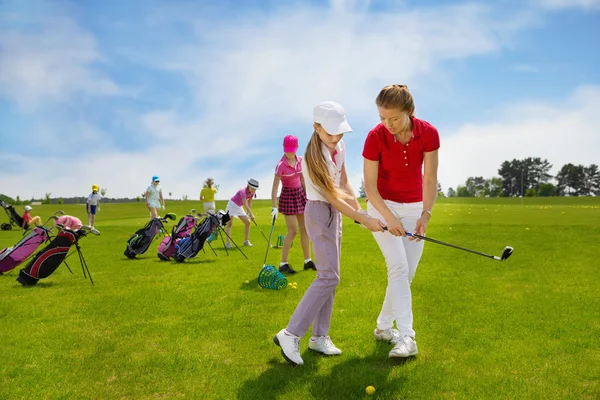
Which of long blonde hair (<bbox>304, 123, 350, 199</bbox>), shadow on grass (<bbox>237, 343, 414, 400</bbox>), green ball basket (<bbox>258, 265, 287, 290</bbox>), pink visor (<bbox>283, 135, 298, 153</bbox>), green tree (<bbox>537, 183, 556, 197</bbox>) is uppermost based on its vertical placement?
green tree (<bbox>537, 183, 556, 197</bbox>)

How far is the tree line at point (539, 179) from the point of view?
125 m

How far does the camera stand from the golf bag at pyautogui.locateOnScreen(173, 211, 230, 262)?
1102 cm

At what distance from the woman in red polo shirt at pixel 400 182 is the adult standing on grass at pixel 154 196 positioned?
562 inches

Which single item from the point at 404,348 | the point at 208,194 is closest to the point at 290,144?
the point at 404,348

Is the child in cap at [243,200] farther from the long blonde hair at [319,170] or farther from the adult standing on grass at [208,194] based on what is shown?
the long blonde hair at [319,170]

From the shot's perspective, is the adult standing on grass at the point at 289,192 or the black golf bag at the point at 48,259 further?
the adult standing on grass at the point at 289,192

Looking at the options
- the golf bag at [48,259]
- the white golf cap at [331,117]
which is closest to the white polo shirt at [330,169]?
the white golf cap at [331,117]

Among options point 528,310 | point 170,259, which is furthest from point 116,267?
point 528,310

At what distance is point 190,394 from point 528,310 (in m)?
4.32

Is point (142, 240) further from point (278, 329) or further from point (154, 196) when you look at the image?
point (278, 329)

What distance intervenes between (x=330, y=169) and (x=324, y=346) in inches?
61.5

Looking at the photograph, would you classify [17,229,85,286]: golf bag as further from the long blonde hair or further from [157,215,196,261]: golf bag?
the long blonde hair

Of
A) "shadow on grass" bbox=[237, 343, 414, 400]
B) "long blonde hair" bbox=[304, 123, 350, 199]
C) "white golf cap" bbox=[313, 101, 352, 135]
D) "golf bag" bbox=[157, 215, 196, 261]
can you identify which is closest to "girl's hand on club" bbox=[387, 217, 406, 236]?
"long blonde hair" bbox=[304, 123, 350, 199]

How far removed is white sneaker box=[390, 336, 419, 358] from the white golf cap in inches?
70.4
